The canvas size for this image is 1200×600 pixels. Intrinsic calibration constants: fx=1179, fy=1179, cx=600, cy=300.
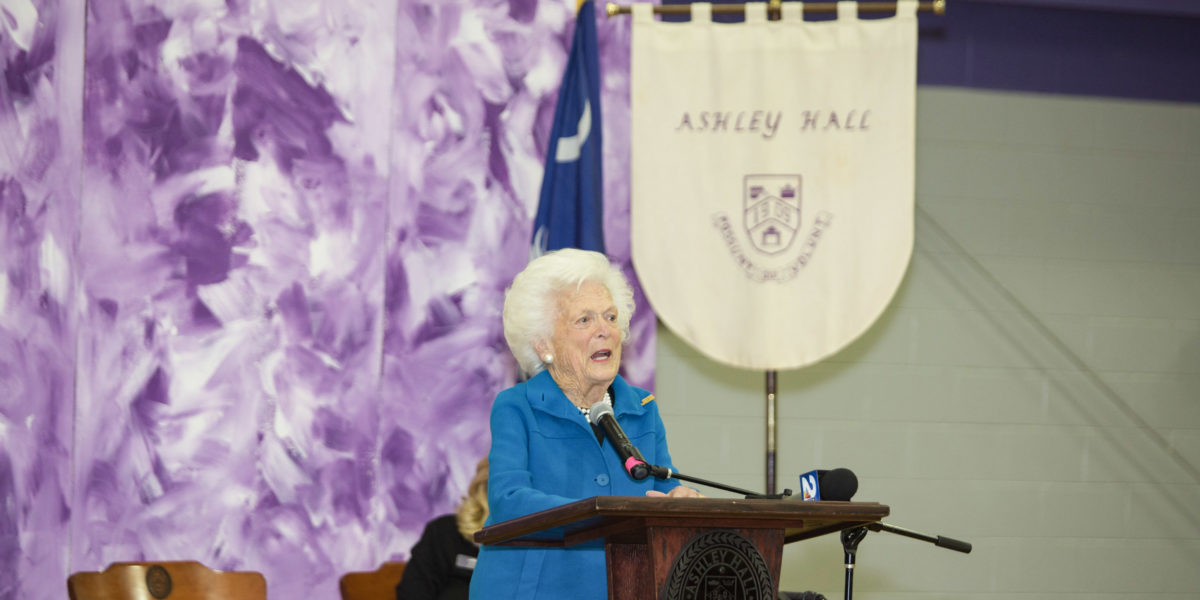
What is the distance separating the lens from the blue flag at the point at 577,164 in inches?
147

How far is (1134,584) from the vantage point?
4.39m

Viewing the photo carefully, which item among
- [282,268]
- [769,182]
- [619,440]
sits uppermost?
[769,182]

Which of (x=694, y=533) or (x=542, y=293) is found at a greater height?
(x=542, y=293)

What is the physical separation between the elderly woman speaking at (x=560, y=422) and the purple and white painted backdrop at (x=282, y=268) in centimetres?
163

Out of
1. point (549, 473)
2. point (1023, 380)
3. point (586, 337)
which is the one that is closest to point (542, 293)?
point (586, 337)

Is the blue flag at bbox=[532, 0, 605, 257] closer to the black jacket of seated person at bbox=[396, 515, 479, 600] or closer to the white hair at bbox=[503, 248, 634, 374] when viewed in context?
the black jacket of seated person at bbox=[396, 515, 479, 600]

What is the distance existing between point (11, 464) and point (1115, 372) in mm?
3780

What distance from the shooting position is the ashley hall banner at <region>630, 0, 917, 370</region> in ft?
12.3

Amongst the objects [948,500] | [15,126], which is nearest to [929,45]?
[948,500]

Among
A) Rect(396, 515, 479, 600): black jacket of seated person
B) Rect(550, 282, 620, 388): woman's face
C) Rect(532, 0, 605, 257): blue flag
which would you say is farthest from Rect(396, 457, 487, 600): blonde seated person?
Rect(550, 282, 620, 388): woman's face

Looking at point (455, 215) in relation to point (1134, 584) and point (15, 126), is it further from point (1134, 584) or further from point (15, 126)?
point (1134, 584)

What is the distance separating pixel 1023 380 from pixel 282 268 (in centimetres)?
271

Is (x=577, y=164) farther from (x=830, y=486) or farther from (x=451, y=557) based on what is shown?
(x=830, y=486)

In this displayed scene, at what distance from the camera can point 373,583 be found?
360 cm
